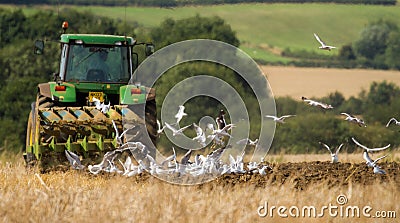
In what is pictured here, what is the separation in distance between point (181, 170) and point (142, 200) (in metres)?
2.61

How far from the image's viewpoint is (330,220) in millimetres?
8578

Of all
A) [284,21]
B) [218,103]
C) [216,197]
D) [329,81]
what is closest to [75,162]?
[216,197]

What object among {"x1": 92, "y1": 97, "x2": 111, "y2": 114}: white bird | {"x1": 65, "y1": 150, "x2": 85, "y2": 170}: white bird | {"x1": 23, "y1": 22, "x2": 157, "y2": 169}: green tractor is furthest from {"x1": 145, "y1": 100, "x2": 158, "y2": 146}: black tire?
{"x1": 65, "y1": 150, "x2": 85, "y2": 170}: white bird

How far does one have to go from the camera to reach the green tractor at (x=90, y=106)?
509 inches

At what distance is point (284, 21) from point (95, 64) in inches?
596

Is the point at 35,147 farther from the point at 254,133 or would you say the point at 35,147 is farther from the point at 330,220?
the point at 254,133

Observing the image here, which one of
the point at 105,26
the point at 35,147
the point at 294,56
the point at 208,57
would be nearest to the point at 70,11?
the point at 105,26

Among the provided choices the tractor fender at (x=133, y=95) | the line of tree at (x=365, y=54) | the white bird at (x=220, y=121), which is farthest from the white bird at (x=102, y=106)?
the line of tree at (x=365, y=54)

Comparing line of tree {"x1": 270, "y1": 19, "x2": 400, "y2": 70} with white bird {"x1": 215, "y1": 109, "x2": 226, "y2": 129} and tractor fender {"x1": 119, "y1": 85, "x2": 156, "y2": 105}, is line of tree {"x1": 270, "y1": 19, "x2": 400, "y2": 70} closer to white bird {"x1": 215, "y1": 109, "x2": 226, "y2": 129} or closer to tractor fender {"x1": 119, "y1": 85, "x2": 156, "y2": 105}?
tractor fender {"x1": 119, "y1": 85, "x2": 156, "y2": 105}

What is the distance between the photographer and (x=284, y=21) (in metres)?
29.0

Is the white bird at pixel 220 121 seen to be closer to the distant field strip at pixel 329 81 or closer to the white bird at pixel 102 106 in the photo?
the white bird at pixel 102 106

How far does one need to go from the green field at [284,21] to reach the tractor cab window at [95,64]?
6.00m

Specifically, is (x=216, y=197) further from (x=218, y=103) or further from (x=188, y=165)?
(x=218, y=103)

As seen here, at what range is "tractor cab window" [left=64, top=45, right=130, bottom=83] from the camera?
14.5 meters
